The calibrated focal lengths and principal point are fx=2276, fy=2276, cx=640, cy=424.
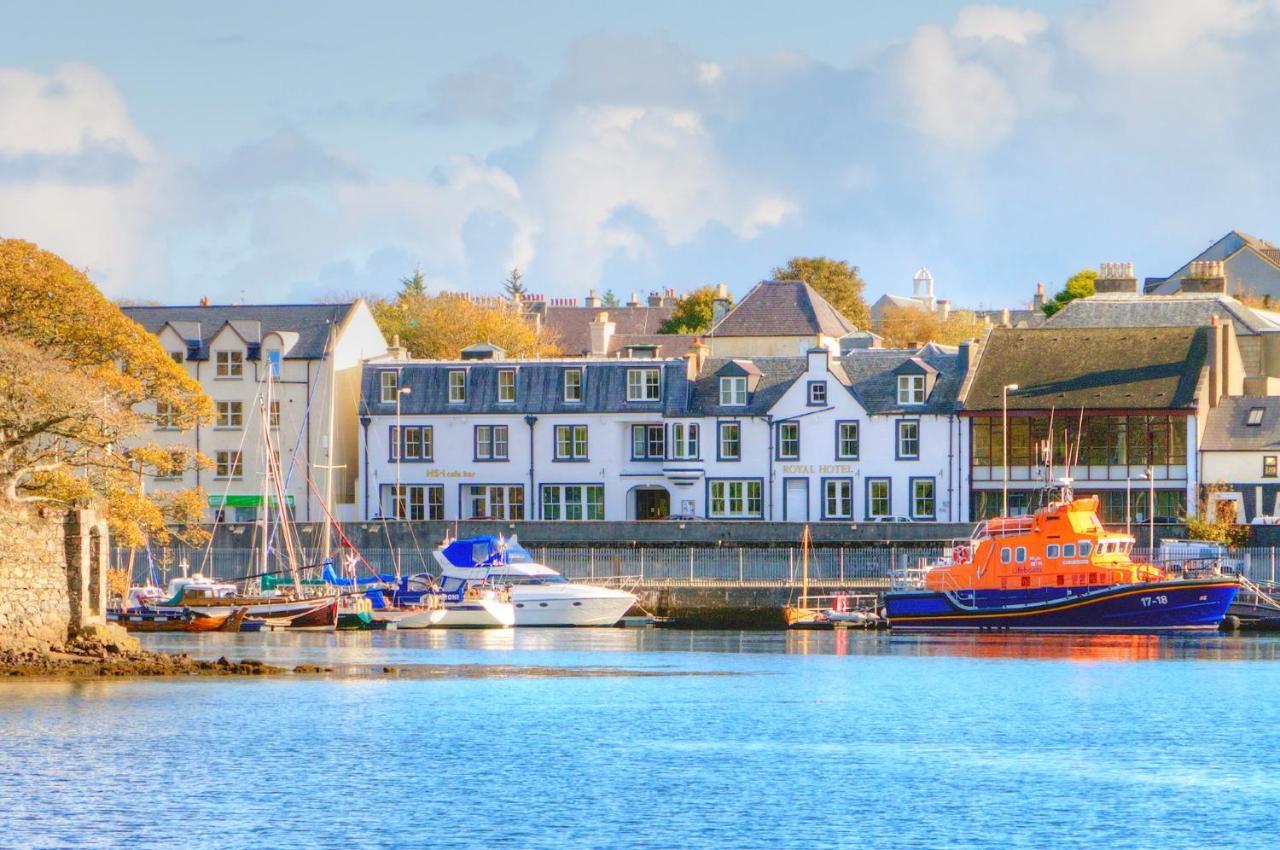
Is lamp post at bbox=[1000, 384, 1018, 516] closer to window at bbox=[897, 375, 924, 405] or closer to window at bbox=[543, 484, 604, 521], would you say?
window at bbox=[897, 375, 924, 405]

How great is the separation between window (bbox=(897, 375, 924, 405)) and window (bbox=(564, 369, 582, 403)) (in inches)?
538

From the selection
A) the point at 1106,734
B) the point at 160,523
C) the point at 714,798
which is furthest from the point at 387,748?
the point at 160,523

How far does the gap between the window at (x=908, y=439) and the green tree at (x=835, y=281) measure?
41.3m

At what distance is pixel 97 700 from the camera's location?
50094 mm

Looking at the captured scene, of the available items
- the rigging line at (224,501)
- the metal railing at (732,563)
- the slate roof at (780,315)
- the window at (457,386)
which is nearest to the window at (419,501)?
the window at (457,386)

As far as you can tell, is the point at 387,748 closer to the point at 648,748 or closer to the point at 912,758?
the point at 648,748

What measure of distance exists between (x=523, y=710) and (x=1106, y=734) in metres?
13.1

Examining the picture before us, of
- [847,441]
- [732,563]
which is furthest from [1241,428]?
[732,563]

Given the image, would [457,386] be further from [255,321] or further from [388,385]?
[255,321]

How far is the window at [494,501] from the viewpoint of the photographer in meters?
96.8

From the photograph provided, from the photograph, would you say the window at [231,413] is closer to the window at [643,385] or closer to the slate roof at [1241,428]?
the window at [643,385]

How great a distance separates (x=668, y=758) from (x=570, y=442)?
53.3m

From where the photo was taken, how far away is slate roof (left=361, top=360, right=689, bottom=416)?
318 feet

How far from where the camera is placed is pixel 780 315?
11425cm
